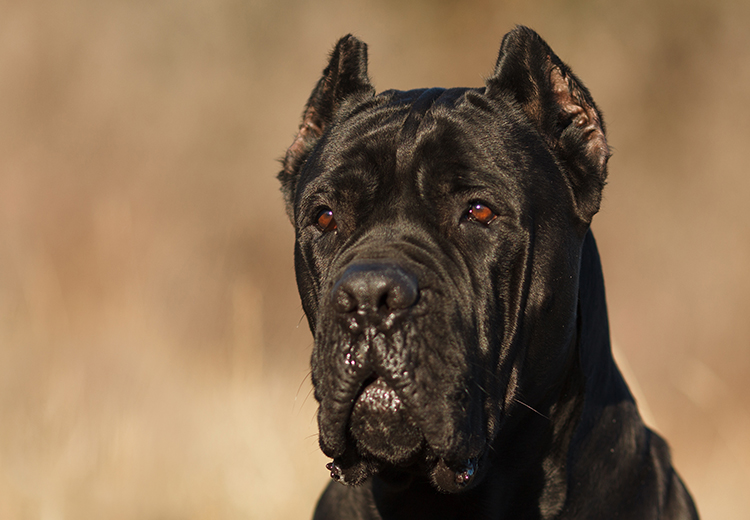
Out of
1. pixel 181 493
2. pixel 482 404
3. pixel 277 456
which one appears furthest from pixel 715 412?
pixel 482 404

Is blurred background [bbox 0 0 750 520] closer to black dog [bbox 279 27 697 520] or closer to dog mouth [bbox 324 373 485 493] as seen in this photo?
black dog [bbox 279 27 697 520]

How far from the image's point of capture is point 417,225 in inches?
95.0

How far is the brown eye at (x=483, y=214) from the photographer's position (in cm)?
243

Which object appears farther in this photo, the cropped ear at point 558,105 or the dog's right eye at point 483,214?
the cropped ear at point 558,105

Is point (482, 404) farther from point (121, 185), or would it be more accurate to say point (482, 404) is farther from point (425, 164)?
point (121, 185)

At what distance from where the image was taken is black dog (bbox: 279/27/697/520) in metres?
2.11

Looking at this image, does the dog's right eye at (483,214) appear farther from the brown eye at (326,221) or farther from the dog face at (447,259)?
the brown eye at (326,221)

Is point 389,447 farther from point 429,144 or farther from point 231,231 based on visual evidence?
point 231,231

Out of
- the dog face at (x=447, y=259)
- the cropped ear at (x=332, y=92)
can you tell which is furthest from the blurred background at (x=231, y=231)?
the dog face at (x=447, y=259)

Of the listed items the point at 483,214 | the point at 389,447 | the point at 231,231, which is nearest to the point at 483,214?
the point at 483,214

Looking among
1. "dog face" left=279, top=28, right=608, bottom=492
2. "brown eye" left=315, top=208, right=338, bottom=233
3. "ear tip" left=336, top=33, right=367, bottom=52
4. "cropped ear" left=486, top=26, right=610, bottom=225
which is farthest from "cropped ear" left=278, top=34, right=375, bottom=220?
"cropped ear" left=486, top=26, right=610, bottom=225

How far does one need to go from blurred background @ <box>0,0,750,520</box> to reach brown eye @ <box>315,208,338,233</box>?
2.42 m

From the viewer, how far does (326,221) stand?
269 centimetres

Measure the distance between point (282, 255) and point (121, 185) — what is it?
2.29m
